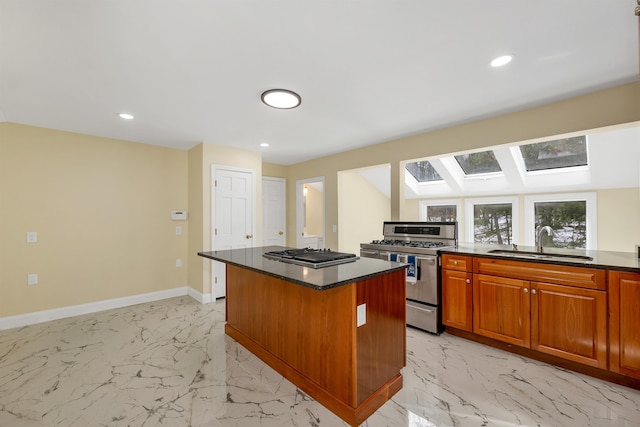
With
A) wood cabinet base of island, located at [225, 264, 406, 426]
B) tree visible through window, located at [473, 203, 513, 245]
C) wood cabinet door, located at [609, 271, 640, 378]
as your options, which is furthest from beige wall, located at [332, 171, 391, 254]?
wood cabinet door, located at [609, 271, 640, 378]

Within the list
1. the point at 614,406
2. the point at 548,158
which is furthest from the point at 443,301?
the point at 548,158

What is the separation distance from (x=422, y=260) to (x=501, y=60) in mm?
1937

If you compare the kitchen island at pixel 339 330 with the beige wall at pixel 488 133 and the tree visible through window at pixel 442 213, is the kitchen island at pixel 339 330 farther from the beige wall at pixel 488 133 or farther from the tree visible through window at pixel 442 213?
the tree visible through window at pixel 442 213

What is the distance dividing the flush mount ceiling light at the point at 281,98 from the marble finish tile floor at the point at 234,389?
7.84 feet

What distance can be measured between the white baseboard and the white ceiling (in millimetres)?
2299

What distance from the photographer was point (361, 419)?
5.57 feet

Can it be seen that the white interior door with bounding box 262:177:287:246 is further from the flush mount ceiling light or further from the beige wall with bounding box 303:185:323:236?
the flush mount ceiling light

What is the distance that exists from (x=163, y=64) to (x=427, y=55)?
1901 millimetres

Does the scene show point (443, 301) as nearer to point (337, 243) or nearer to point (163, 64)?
point (337, 243)

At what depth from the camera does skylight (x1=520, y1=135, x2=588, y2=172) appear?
11.9 ft

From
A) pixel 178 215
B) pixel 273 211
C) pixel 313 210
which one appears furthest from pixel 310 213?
pixel 178 215

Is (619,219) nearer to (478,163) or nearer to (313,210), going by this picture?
(478,163)

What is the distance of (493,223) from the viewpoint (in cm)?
512

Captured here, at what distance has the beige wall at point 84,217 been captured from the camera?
3.22 meters
